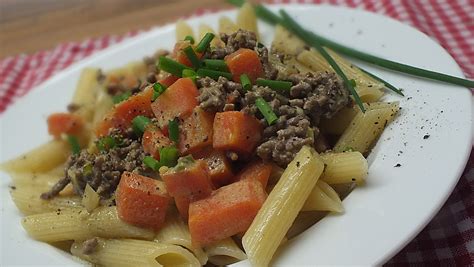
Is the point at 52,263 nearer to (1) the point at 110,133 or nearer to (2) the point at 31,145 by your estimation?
(1) the point at 110,133

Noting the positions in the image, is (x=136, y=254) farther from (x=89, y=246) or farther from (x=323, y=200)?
(x=323, y=200)

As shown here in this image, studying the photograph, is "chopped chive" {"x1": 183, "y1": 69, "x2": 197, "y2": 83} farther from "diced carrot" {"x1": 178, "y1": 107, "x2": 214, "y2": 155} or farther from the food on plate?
"diced carrot" {"x1": 178, "y1": 107, "x2": 214, "y2": 155}

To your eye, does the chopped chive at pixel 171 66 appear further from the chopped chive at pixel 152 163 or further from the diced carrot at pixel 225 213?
the diced carrot at pixel 225 213

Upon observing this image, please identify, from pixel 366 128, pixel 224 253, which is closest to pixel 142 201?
pixel 224 253

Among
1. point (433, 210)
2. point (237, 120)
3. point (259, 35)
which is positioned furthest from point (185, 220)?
point (259, 35)

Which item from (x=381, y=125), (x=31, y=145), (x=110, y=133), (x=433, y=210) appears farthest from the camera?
(x=31, y=145)

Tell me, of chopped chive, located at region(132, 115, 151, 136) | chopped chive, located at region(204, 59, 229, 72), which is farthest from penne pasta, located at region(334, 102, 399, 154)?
chopped chive, located at region(132, 115, 151, 136)

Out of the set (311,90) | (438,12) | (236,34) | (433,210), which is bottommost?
(438,12)
